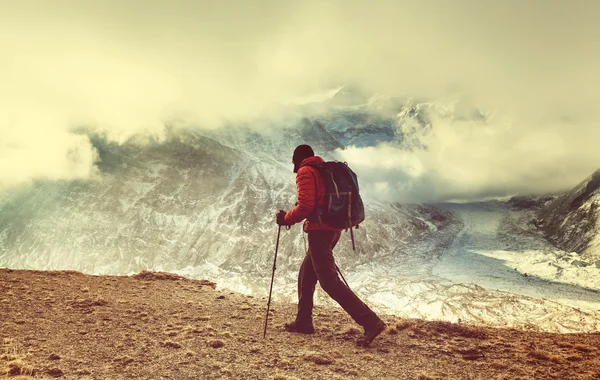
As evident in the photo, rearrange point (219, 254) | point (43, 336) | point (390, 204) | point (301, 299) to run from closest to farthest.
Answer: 1. point (43, 336)
2. point (301, 299)
3. point (219, 254)
4. point (390, 204)

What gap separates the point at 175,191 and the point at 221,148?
20.5 meters

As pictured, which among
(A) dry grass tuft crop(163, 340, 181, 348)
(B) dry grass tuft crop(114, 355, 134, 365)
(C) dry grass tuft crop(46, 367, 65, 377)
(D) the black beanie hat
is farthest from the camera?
(D) the black beanie hat

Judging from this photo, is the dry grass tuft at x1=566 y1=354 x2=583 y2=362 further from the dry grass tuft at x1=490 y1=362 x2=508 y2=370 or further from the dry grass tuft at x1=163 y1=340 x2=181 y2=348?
the dry grass tuft at x1=163 y1=340 x2=181 y2=348

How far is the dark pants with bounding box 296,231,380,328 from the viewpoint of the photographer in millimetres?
6641

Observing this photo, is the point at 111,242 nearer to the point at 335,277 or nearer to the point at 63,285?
the point at 63,285

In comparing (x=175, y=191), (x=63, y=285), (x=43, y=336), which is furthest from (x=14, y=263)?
(x=43, y=336)

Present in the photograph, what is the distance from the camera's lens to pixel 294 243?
76.4 meters

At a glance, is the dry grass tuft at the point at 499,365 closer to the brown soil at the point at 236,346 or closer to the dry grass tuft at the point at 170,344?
the brown soil at the point at 236,346

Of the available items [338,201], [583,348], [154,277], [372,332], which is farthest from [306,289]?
[154,277]

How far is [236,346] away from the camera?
21.7ft

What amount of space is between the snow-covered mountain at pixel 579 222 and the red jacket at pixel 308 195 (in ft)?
215

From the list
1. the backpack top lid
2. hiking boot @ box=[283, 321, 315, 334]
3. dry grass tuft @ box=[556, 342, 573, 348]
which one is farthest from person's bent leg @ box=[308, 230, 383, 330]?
dry grass tuft @ box=[556, 342, 573, 348]

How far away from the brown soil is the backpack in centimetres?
247

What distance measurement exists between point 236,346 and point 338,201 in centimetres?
346
